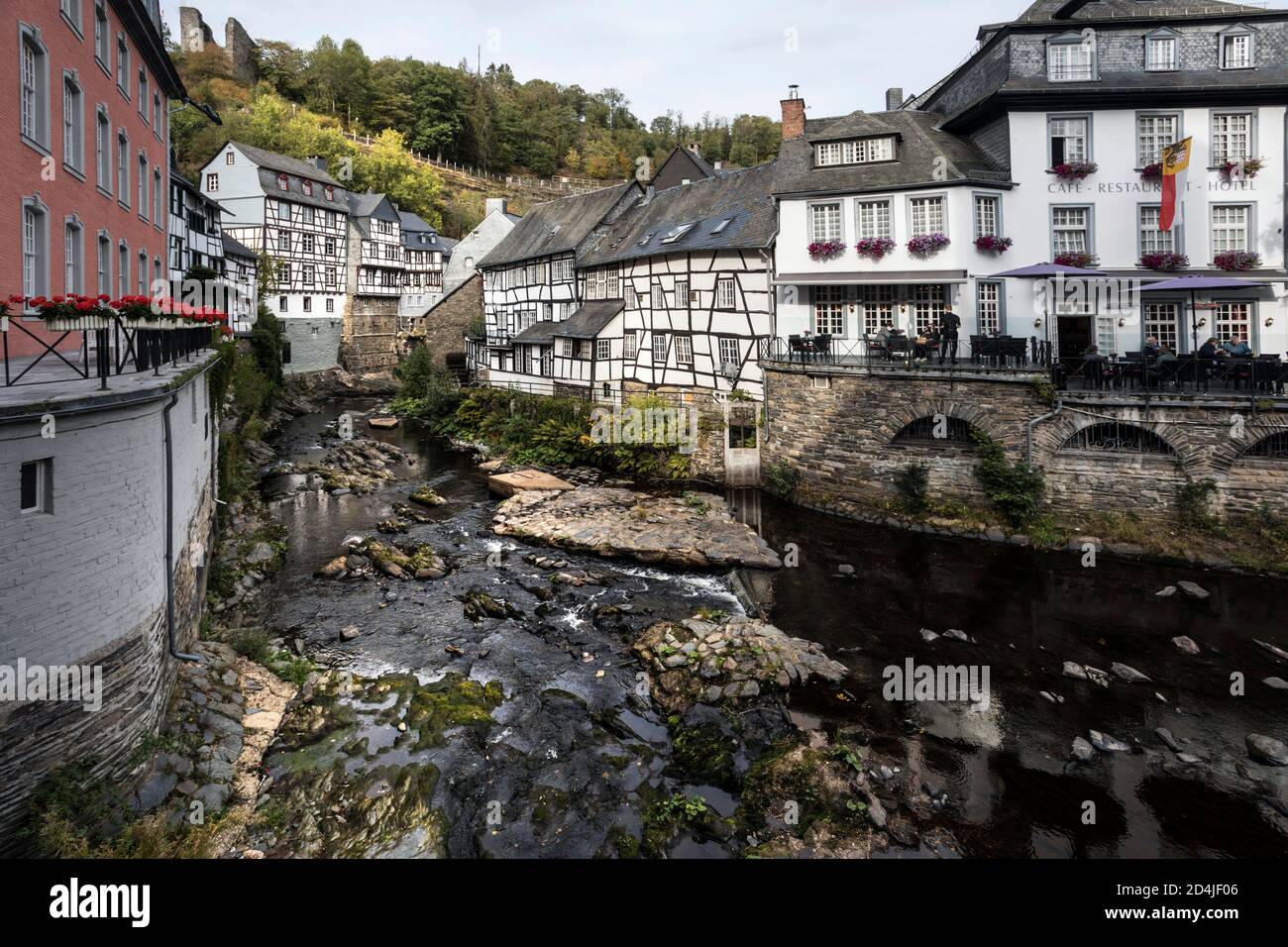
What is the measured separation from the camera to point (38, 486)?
22.2 ft

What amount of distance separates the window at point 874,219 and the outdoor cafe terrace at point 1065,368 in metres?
3.35

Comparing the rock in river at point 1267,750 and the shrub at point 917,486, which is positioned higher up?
A: the shrub at point 917,486

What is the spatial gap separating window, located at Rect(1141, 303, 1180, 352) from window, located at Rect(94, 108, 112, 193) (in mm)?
27315

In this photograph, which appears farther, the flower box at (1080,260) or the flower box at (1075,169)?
the flower box at (1080,260)

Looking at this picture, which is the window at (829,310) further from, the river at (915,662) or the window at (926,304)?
the river at (915,662)

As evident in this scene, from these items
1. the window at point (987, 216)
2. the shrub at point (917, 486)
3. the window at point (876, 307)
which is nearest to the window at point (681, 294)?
the window at point (876, 307)

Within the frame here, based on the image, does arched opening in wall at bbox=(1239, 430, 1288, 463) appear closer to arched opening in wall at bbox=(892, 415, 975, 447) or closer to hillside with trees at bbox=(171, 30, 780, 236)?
arched opening in wall at bbox=(892, 415, 975, 447)

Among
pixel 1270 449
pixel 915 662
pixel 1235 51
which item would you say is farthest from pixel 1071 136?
pixel 915 662

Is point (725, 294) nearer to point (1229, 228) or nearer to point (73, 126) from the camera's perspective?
point (1229, 228)

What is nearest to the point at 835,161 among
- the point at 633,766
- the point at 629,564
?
the point at 629,564

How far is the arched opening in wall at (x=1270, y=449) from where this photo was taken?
16234mm

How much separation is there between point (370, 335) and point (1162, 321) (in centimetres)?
4550

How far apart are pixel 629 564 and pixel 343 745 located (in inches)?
370
